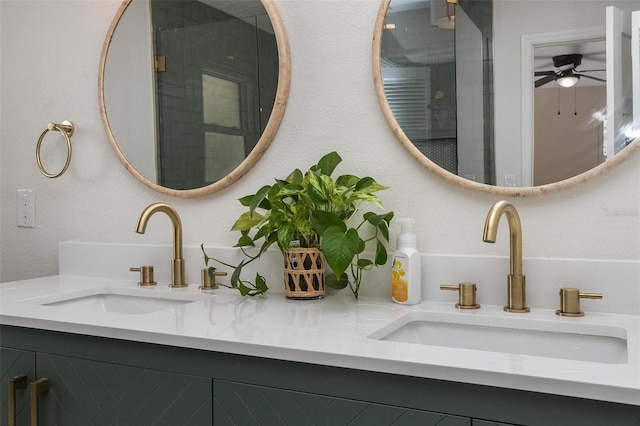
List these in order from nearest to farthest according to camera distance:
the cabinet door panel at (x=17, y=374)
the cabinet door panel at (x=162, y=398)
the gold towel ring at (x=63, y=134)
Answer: the cabinet door panel at (x=162, y=398)
the cabinet door panel at (x=17, y=374)
the gold towel ring at (x=63, y=134)

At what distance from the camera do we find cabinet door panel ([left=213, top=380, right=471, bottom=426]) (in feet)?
2.87

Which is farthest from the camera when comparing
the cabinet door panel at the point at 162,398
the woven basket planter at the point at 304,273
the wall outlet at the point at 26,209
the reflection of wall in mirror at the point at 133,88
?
the wall outlet at the point at 26,209

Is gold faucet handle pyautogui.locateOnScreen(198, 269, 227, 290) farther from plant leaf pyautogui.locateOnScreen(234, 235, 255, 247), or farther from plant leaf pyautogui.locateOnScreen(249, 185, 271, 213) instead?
plant leaf pyautogui.locateOnScreen(249, 185, 271, 213)

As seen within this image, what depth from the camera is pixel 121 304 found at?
5.30 ft

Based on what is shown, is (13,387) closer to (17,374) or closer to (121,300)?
(17,374)

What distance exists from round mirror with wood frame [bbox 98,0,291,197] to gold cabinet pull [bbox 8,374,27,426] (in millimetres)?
612

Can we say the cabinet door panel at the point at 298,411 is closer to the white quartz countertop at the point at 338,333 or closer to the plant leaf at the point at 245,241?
the white quartz countertop at the point at 338,333

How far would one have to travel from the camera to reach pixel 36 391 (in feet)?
3.90

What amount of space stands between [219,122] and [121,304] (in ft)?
1.76

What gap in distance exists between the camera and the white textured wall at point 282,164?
1249 mm

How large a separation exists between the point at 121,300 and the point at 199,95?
58 centimetres

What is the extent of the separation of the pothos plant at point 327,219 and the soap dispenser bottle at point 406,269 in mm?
37

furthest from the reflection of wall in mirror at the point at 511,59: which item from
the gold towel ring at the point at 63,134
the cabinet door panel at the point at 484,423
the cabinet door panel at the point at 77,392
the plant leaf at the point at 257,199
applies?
the gold towel ring at the point at 63,134

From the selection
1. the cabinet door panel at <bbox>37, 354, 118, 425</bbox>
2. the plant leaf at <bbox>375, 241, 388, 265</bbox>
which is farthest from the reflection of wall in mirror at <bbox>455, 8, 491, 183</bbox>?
the cabinet door panel at <bbox>37, 354, 118, 425</bbox>
